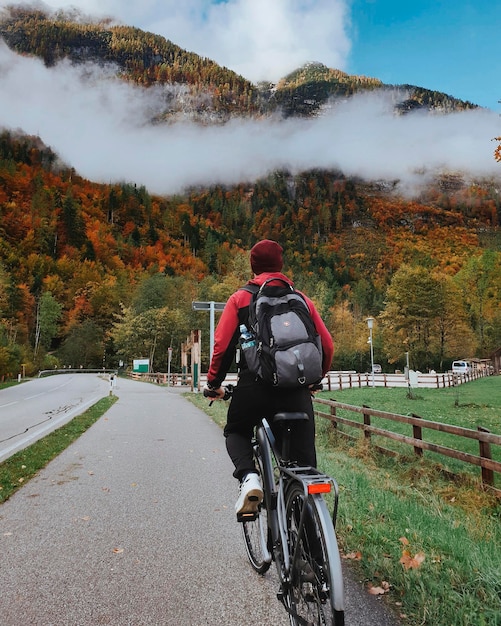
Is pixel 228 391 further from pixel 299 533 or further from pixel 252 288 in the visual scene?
pixel 299 533

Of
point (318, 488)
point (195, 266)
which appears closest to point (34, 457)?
point (318, 488)

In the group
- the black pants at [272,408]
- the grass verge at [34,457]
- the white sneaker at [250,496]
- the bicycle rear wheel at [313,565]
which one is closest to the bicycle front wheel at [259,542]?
the white sneaker at [250,496]

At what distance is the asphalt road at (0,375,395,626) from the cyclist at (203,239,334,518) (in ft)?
2.16

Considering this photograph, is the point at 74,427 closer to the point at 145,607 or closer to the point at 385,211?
the point at 145,607

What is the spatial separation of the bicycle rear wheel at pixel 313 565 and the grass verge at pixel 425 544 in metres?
0.77

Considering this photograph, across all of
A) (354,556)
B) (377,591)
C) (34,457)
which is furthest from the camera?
(34,457)

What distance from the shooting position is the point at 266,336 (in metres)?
2.49

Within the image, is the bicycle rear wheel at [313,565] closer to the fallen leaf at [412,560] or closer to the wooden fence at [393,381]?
the fallen leaf at [412,560]

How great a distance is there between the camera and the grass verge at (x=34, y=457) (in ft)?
Answer: 18.9

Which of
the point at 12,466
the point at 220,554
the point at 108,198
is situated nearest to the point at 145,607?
the point at 220,554

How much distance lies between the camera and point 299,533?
2.21 meters

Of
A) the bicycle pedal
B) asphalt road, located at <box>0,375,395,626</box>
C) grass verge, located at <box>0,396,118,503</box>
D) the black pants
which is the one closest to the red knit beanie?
the black pants

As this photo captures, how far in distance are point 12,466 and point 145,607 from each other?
4851mm

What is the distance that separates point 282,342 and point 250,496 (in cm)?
93
